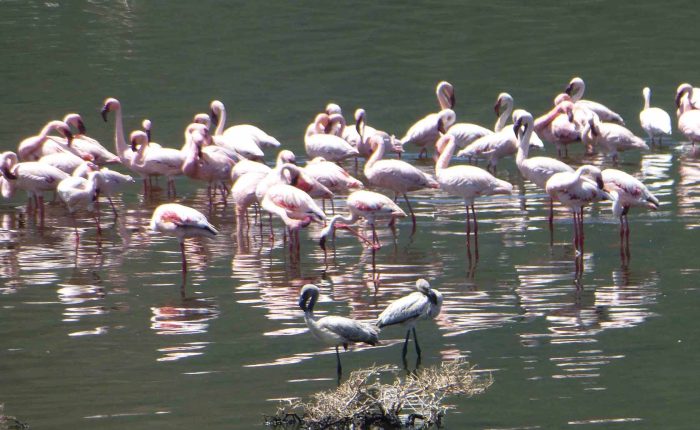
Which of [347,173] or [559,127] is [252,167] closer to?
[347,173]

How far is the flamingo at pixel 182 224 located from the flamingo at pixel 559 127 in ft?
25.4

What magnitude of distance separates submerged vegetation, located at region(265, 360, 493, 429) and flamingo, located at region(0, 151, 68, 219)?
7610 mm

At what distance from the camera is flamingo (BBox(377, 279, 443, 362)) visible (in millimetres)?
9602

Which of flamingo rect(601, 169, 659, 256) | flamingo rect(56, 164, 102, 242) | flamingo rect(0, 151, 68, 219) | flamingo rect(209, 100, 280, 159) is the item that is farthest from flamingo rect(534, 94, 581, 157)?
flamingo rect(56, 164, 102, 242)

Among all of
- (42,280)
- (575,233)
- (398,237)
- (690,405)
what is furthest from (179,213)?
(690,405)

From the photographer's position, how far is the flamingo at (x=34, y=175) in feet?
50.3

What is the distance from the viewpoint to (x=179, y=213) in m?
12.5

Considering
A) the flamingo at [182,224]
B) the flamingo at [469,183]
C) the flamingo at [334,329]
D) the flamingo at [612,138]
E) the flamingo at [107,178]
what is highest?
the flamingo at [612,138]

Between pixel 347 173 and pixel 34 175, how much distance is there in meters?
3.59

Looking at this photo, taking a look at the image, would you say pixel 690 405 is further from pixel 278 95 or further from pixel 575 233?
pixel 278 95

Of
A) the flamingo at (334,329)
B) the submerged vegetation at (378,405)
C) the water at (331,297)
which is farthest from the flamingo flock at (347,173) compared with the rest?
the submerged vegetation at (378,405)

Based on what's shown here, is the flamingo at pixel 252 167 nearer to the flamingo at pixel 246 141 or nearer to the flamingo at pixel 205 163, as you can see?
the flamingo at pixel 205 163

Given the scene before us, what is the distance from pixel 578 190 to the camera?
13.0 metres

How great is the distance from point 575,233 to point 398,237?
6.37ft
